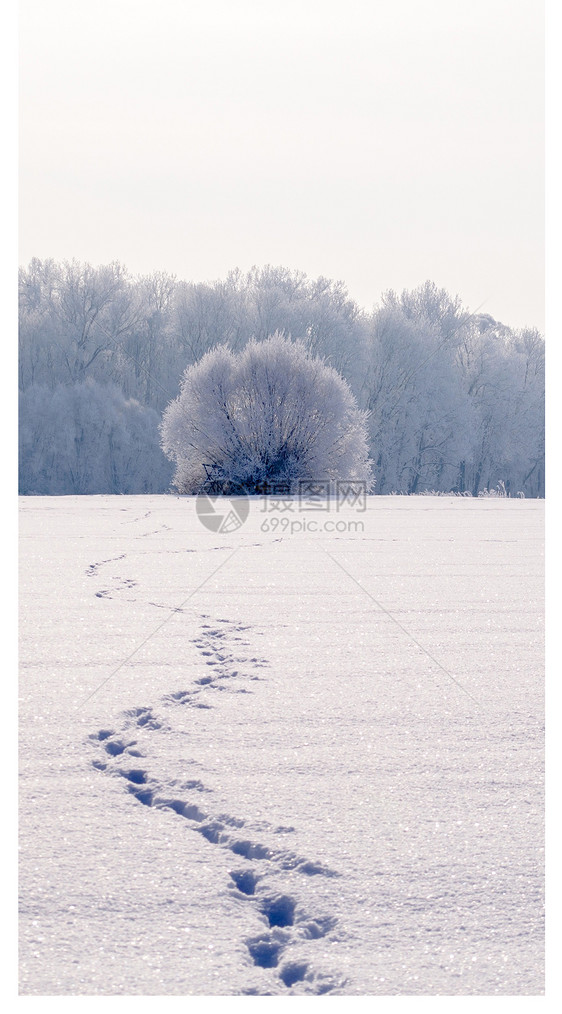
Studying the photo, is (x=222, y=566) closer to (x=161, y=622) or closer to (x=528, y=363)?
(x=161, y=622)

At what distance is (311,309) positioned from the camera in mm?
30688

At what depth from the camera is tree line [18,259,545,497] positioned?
29578 millimetres

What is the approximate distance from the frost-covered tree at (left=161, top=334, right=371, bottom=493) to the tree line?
14888mm

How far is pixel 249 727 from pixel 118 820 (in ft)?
1.71

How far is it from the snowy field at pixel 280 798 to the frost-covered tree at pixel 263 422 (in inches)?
415

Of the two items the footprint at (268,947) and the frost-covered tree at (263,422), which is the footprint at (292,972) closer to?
the footprint at (268,947)

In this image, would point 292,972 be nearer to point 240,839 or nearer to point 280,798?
point 240,839

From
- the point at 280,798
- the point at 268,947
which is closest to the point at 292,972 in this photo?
the point at 268,947

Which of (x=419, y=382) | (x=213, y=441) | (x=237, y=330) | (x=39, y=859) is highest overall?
(x=237, y=330)

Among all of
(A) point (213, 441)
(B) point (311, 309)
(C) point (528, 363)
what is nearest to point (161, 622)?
(A) point (213, 441)

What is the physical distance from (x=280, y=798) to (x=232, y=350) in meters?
29.4

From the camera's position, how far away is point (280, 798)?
1.57m

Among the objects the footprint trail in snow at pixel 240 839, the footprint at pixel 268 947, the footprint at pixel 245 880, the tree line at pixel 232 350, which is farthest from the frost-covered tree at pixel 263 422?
the tree line at pixel 232 350

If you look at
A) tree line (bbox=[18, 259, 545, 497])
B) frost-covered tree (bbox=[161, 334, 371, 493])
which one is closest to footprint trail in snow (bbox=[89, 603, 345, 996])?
frost-covered tree (bbox=[161, 334, 371, 493])
